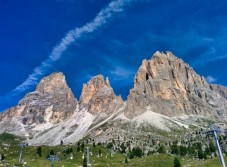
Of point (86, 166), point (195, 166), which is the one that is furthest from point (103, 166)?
point (195, 166)

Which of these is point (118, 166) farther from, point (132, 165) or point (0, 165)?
point (0, 165)

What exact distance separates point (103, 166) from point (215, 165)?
57567 millimetres

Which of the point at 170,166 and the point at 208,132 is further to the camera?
the point at 170,166

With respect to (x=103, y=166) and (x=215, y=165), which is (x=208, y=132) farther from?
(x=103, y=166)

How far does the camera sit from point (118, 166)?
17312 cm

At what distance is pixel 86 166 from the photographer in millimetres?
153625

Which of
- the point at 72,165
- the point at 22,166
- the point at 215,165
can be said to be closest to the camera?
the point at 215,165

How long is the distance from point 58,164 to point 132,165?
38.9 m

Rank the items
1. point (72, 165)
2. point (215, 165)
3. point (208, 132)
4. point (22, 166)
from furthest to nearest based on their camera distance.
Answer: point (72, 165)
point (22, 166)
point (215, 165)
point (208, 132)

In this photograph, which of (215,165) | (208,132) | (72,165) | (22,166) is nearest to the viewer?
(208,132)

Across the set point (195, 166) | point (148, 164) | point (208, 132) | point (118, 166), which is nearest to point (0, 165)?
point (118, 166)

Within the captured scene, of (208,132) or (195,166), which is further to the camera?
(195,166)

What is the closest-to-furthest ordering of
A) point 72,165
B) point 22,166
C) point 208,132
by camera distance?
point 208,132 < point 22,166 < point 72,165

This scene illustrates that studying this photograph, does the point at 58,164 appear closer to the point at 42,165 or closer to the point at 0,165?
the point at 42,165
